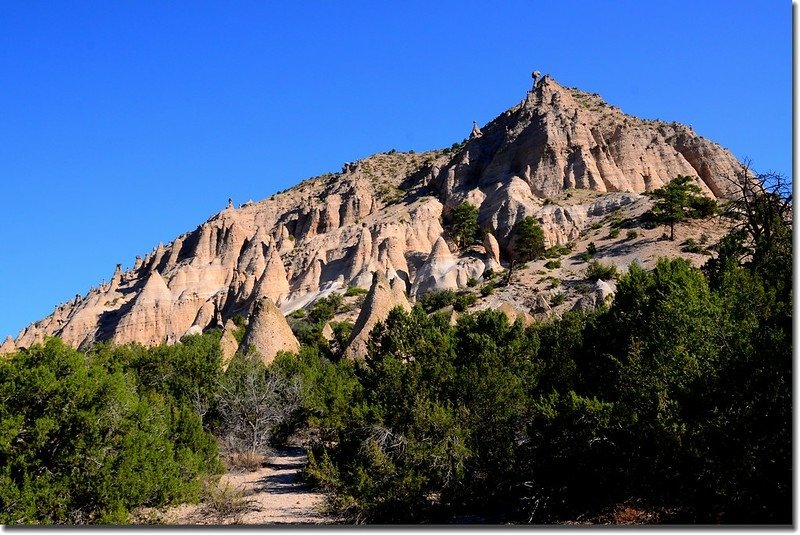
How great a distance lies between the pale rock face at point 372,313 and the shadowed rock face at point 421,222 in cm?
2389

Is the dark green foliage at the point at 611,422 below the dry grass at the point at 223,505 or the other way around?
the other way around

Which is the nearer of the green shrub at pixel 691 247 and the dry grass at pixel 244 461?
the dry grass at pixel 244 461

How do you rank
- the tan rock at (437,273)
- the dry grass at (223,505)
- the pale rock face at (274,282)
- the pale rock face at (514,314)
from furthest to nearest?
the pale rock face at (274,282), the tan rock at (437,273), the pale rock face at (514,314), the dry grass at (223,505)

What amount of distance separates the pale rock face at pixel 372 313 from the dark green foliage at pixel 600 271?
22230mm

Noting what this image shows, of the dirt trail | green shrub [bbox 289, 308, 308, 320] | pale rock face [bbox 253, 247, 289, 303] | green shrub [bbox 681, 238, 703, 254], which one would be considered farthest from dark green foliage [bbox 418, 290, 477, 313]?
the dirt trail

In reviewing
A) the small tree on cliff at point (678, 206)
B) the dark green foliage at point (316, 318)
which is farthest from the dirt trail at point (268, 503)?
the small tree on cliff at point (678, 206)

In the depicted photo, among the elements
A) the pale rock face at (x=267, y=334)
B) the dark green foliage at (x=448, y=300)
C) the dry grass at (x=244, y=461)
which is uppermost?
the dark green foliage at (x=448, y=300)

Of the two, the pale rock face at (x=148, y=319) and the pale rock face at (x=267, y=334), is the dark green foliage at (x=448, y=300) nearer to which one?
the pale rock face at (x=267, y=334)

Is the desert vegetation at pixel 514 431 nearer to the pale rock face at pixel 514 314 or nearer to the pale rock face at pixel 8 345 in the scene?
the pale rock face at pixel 514 314

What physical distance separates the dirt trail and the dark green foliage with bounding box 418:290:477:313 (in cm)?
3031

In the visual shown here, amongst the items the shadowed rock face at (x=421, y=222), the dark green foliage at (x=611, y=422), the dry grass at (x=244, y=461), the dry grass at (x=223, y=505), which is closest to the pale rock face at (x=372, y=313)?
the dark green foliage at (x=611, y=422)

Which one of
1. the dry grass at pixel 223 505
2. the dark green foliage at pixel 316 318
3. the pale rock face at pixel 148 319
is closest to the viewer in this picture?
the dry grass at pixel 223 505

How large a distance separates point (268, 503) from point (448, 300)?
37.8 m

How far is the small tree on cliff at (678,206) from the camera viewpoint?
58.2 meters
